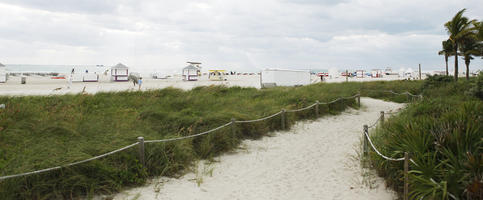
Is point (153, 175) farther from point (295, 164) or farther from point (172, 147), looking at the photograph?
point (295, 164)

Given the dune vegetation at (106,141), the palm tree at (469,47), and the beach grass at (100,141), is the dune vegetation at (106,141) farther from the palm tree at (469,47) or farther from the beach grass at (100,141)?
the palm tree at (469,47)

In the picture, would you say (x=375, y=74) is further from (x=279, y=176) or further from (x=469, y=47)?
(x=279, y=176)

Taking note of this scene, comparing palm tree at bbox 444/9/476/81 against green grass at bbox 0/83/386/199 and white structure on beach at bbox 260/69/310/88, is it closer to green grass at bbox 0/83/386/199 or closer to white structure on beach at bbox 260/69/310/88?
white structure on beach at bbox 260/69/310/88

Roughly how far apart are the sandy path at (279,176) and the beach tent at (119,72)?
39.6 m

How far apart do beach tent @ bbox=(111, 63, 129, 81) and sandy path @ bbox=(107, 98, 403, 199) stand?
39.6m

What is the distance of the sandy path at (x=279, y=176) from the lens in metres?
5.08

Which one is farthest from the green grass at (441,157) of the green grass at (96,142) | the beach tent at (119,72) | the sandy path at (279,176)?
the beach tent at (119,72)

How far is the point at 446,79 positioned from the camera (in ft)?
73.6

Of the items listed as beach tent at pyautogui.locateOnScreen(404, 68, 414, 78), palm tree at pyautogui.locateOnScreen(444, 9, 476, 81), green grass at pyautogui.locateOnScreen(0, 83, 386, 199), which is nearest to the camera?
green grass at pyautogui.locateOnScreen(0, 83, 386, 199)

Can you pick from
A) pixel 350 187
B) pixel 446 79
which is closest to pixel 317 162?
pixel 350 187

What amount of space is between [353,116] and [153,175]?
34.1ft

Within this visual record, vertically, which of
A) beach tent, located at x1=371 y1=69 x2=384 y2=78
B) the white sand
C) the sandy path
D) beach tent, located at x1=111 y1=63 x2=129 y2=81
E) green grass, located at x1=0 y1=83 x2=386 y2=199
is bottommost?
the sandy path

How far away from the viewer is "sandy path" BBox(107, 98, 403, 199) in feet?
16.7

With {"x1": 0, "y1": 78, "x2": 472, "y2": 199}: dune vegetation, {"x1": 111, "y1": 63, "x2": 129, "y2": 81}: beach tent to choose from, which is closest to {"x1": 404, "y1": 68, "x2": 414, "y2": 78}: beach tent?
{"x1": 111, "y1": 63, "x2": 129, "y2": 81}: beach tent
